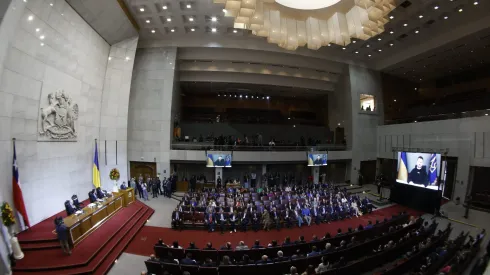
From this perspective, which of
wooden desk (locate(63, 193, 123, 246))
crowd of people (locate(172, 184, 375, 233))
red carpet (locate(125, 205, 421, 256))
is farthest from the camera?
crowd of people (locate(172, 184, 375, 233))

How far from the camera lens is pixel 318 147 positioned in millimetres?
20141

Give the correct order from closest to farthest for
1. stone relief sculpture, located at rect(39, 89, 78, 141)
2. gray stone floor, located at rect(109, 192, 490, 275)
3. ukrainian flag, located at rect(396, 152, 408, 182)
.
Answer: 1. gray stone floor, located at rect(109, 192, 490, 275)
2. stone relief sculpture, located at rect(39, 89, 78, 141)
3. ukrainian flag, located at rect(396, 152, 408, 182)

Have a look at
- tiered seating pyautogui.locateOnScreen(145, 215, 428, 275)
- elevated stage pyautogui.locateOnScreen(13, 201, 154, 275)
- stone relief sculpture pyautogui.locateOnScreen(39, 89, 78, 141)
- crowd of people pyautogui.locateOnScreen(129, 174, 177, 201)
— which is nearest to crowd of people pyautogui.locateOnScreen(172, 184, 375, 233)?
elevated stage pyautogui.locateOnScreen(13, 201, 154, 275)

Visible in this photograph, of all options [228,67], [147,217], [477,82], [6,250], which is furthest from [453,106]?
[6,250]

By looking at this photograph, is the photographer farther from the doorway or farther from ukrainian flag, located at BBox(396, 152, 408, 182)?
ukrainian flag, located at BBox(396, 152, 408, 182)

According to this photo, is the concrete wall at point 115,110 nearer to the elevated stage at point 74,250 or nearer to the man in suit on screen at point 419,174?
the elevated stage at point 74,250

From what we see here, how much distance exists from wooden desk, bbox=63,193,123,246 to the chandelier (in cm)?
879

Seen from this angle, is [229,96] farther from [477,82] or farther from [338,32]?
[477,82]

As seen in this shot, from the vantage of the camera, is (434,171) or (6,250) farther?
(434,171)

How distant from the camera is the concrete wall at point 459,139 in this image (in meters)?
14.1

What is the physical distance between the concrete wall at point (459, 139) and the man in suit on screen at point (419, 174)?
344 centimetres

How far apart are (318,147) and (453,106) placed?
12682 millimetres

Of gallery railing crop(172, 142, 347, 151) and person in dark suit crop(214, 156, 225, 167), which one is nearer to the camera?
person in dark suit crop(214, 156, 225, 167)

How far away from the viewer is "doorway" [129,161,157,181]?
17781 millimetres
